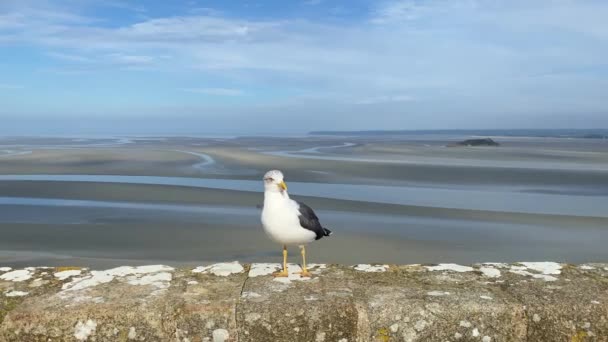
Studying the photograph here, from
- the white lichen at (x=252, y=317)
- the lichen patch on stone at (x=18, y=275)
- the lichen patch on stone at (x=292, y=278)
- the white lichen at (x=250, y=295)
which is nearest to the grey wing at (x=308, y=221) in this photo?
the lichen patch on stone at (x=292, y=278)

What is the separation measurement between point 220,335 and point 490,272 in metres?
2.02

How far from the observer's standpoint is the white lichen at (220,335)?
297 cm

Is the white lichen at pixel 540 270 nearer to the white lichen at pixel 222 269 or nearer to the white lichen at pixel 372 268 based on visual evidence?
the white lichen at pixel 372 268

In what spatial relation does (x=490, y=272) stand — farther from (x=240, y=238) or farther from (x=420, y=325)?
(x=240, y=238)

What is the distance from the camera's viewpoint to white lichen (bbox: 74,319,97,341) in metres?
2.94

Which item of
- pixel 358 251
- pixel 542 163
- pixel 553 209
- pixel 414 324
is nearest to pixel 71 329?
pixel 414 324

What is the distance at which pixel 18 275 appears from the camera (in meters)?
3.67

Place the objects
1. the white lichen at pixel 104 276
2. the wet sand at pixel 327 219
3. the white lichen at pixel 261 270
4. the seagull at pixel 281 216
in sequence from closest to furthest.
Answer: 1. the white lichen at pixel 104 276
2. the white lichen at pixel 261 270
3. the seagull at pixel 281 216
4. the wet sand at pixel 327 219

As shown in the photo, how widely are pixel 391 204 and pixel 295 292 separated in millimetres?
11709

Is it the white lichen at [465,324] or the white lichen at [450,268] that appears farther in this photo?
the white lichen at [450,268]

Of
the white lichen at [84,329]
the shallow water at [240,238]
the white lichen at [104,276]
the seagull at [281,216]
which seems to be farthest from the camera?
the shallow water at [240,238]

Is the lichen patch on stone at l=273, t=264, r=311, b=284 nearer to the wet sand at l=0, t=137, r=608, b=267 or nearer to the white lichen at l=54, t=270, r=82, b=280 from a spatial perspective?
the white lichen at l=54, t=270, r=82, b=280

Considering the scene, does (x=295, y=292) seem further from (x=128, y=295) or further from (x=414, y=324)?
(x=128, y=295)

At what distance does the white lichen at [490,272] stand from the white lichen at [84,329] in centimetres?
263
